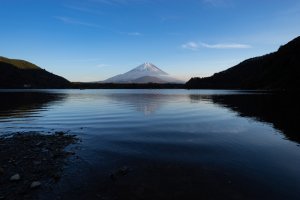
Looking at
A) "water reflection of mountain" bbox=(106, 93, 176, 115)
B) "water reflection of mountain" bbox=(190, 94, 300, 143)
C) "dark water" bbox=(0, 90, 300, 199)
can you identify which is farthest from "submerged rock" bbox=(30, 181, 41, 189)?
"water reflection of mountain" bbox=(106, 93, 176, 115)

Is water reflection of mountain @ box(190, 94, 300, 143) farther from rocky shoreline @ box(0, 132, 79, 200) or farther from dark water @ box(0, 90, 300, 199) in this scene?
rocky shoreline @ box(0, 132, 79, 200)

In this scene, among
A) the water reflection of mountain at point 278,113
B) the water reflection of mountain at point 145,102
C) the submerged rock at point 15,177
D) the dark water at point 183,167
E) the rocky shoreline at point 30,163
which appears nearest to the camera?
the rocky shoreline at point 30,163

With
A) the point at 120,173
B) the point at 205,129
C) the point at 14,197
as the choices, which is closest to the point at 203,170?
the point at 120,173

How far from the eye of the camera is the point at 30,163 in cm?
1764

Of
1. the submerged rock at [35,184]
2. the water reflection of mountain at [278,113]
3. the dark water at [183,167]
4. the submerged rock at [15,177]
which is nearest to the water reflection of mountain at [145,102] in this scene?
the water reflection of mountain at [278,113]

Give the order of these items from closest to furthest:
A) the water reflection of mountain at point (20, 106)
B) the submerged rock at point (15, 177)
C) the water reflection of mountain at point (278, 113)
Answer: the submerged rock at point (15, 177) < the water reflection of mountain at point (278, 113) < the water reflection of mountain at point (20, 106)

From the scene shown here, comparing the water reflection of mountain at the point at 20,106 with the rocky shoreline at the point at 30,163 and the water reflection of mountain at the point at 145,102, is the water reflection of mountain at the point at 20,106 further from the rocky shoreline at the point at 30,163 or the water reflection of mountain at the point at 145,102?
the rocky shoreline at the point at 30,163

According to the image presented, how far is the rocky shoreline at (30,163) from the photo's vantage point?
45.1ft

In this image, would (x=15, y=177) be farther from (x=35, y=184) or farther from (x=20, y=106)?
(x=20, y=106)

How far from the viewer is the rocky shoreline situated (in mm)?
13758

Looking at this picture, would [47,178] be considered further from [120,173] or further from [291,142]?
[291,142]

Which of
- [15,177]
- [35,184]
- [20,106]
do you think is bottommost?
[20,106]

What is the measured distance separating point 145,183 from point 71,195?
4.20 metres

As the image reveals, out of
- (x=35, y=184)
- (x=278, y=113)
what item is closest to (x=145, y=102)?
(x=278, y=113)
